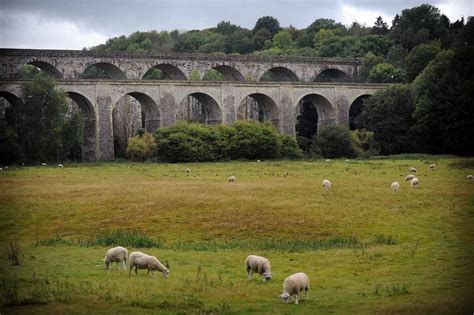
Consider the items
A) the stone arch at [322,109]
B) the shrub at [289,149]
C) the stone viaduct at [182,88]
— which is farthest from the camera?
the stone arch at [322,109]

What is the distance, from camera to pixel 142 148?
72750 mm

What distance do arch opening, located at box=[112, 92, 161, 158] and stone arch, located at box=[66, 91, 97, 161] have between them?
182 inches

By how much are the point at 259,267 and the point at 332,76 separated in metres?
86.7

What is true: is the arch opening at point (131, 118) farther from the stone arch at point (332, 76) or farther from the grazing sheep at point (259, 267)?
the grazing sheep at point (259, 267)

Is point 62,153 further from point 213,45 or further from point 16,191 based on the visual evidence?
point 213,45

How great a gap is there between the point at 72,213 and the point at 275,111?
2081 inches

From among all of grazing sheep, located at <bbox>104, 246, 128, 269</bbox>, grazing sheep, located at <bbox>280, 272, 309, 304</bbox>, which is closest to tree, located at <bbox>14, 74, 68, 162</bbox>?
grazing sheep, located at <bbox>104, 246, 128, 269</bbox>

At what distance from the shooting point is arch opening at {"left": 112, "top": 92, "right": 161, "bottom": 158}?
263 ft

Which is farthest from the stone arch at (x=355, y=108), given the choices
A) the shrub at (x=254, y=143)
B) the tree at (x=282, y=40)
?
the tree at (x=282, y=40)

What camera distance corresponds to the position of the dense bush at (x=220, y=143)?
71.6 m

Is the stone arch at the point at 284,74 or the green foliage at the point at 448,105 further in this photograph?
the stone arch at the point at 284,74

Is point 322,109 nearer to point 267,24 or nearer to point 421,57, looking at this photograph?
point 421,57

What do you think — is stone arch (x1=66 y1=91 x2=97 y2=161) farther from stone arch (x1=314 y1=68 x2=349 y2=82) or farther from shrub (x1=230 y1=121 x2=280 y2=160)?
stone arch (x1=314 y1=68 x2=349 y2=82)

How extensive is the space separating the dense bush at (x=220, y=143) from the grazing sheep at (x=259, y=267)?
4835 cm
